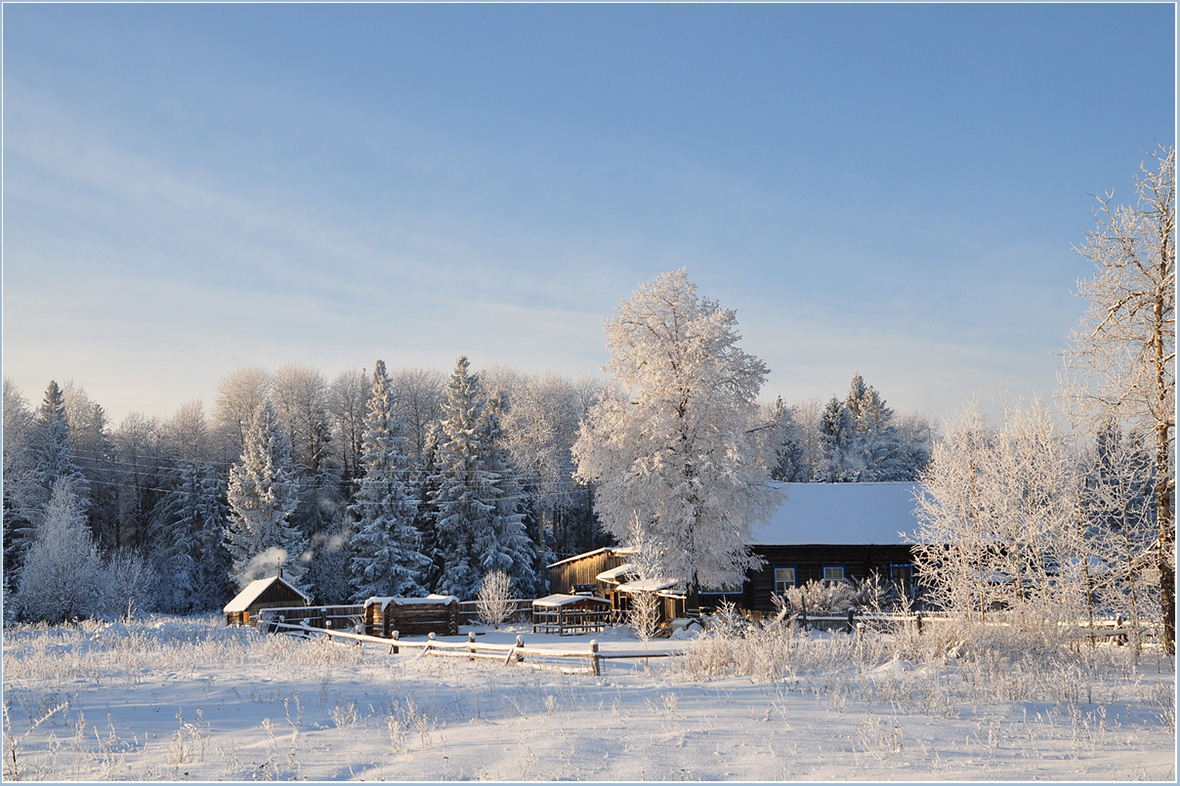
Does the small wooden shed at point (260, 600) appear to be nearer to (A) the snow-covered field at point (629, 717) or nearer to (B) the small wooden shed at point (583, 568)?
(B) the small wooden shed at point (583, 568)

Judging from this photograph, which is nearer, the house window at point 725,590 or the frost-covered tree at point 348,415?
the house window at point 725,590

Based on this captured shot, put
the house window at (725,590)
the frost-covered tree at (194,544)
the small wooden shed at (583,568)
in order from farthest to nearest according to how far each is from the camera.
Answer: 1. the frost-covered tree at (194,544)
2. the small wooden shed at (583,568)
3. the house window at (725,590)

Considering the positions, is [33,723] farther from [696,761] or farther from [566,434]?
[566,434]

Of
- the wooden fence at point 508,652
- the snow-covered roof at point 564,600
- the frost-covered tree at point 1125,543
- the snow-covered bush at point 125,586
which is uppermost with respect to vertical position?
the frost-covered tree at point 1125,543

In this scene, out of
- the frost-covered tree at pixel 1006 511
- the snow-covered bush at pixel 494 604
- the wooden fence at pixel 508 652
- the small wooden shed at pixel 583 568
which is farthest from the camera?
the small wooden shed at pixel 583 568

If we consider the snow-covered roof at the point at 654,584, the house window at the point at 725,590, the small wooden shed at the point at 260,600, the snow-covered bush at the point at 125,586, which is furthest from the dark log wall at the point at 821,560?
the snow-covered bush at the point at 125,586

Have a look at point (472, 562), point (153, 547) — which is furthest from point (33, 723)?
point (153, 547)

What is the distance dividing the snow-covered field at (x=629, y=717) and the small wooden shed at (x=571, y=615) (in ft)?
42.3

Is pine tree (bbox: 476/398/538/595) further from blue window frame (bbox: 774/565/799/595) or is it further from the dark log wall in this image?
blue window frame (bbox: 774/565/799/595)

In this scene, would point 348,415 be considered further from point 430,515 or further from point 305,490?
point 430,515

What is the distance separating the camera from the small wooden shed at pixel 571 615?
31641mm

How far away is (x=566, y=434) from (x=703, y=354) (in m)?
32.7

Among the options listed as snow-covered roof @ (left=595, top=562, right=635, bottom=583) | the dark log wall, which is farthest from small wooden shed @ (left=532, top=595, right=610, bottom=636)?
the dark log wall

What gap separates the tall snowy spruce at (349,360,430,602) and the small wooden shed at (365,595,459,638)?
38.0 feet
